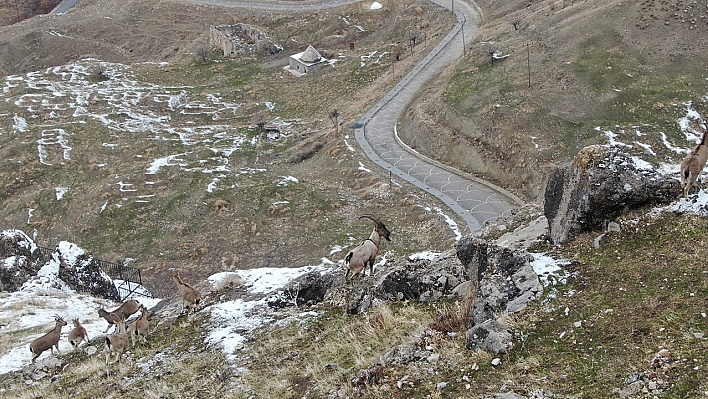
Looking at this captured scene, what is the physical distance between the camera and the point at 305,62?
80.1 metres

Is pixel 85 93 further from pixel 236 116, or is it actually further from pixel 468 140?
pixel 468 140

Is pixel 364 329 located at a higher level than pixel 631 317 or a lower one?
lower

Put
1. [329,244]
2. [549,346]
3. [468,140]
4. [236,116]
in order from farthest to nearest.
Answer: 1. [236,116]
2. [468,140]
3. [329,244]
4. [549,346]

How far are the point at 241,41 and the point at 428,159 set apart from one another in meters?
51.0

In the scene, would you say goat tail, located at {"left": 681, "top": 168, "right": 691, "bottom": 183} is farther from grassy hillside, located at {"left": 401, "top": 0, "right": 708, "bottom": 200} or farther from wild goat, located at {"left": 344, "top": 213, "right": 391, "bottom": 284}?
grassy hillside, located at {"left": 401, "top": 0, "right": 708, "bottom": 200}

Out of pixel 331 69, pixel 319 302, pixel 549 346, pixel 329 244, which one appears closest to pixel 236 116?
pixel 331 69

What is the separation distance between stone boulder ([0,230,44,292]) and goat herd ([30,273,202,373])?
406 inches

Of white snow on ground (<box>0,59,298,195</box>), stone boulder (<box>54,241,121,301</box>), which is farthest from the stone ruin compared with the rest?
stone boulder (<box>54,241,121,301</box>)

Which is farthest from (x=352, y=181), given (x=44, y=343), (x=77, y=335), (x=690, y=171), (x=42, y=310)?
(x=690, y=171)

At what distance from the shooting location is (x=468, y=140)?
4891 centimetres

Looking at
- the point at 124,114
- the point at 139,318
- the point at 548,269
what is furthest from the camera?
the point at 124,114

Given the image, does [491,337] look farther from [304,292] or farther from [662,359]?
[304,292]

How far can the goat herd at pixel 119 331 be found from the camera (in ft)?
59.3

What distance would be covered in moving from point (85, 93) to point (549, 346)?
248ft
